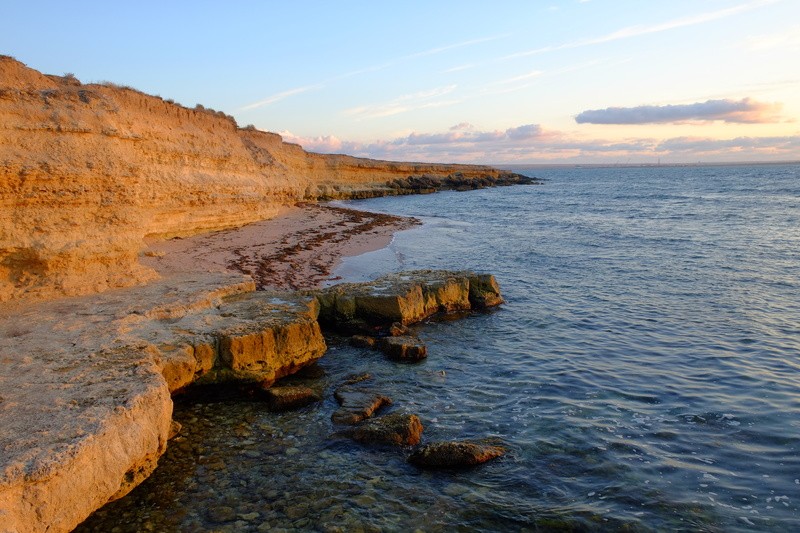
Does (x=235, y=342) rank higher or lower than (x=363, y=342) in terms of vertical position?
higher

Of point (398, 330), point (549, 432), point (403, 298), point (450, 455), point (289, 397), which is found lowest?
point (549, 432)

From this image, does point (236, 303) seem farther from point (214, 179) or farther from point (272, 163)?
point (272, 163)

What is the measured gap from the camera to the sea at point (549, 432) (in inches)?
249

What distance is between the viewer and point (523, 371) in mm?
10891

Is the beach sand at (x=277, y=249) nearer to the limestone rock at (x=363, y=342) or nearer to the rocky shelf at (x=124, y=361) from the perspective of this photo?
the rocky shelf at (x=124, y=361)

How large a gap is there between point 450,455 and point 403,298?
652cm

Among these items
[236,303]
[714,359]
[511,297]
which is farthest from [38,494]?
[511,297]

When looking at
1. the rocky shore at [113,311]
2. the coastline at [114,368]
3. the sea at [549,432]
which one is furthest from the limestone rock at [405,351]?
the coastline at [114,368]

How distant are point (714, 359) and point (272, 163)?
1118 inches

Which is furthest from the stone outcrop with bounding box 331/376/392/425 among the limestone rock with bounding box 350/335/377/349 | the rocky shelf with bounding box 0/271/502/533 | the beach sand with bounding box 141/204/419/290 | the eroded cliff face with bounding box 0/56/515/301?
the beach sand with bounding box 141/204/419/290

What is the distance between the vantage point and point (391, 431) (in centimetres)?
802

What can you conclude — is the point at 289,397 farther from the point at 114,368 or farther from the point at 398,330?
the point at 398,330

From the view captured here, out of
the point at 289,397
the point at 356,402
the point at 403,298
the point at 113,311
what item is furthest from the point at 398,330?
the point at 113,311

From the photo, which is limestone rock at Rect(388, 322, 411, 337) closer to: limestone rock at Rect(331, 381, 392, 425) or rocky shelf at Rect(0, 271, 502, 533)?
rocky shelf at Rect(0, 271, 502, 533)
